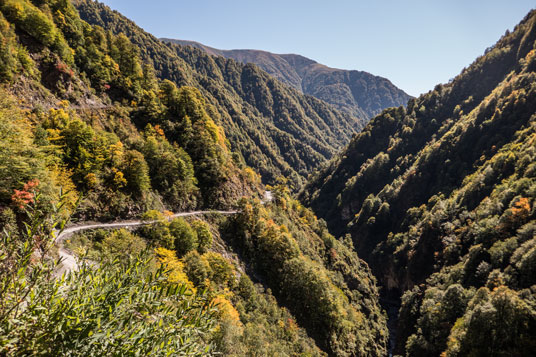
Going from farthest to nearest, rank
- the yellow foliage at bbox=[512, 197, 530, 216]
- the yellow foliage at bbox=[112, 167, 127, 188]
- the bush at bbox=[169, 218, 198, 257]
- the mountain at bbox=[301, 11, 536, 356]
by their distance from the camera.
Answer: the yellow foliage at bbox=[512, 197, 530, 216]
the mountain at bbox=[301, 11, 536, 356]
the bush at bbox=[169, 218, 198, 257]
the yellow foliage at bbox=[112, 167, 127, 188]

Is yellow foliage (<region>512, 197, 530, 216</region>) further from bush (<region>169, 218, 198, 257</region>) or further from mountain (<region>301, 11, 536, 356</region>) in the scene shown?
A: bush (<region>169, 218, 198, 257</region>)

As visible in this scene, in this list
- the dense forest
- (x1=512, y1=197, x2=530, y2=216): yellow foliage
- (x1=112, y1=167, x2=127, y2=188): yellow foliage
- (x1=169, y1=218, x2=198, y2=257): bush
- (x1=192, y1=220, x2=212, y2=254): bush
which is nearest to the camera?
the dense forest

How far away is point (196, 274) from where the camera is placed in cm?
3092

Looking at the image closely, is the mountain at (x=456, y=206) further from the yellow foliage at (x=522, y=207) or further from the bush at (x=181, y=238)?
the bush at (x=181, y=238)

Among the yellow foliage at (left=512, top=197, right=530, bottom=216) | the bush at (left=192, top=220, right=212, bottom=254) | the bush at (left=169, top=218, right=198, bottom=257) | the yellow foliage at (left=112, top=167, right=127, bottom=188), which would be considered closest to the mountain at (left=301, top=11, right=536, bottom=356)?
the yellow foliage at (left=512, top=197, right=530, bottom=216)

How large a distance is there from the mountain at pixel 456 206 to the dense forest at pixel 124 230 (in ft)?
72.9

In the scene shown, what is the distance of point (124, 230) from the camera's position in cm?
2805

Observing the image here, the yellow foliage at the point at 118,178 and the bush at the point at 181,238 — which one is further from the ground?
the yellow foliage at the point at 118,178

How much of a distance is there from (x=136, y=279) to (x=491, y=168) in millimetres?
117092

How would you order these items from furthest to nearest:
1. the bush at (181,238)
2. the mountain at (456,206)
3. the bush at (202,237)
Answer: the mountain at (456,206) < the bush at (202,237) < the bush at (181,238)

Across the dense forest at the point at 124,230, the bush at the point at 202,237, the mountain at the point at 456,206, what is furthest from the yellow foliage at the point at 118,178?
the mountain at the point at 456,206

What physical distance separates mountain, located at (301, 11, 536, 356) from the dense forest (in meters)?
22.2

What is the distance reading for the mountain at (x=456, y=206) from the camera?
47875mm

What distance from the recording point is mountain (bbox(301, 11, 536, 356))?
47.9m
